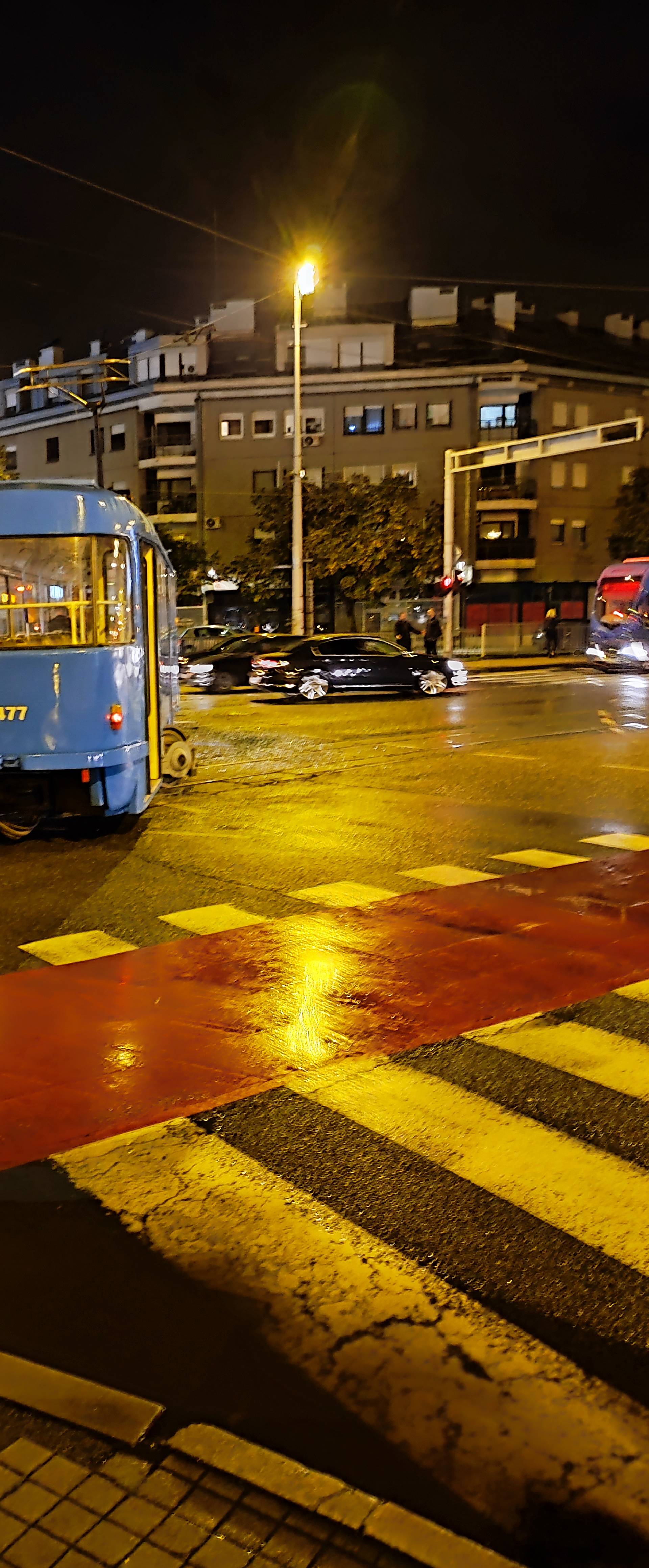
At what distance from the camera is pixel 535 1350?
3.26m

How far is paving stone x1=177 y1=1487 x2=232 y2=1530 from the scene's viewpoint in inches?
103

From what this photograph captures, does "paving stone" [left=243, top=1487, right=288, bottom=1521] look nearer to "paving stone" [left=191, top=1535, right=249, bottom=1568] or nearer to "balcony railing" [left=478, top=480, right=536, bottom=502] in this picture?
"paving stone" [left=191, top=1535, right=249, bottom=1568]

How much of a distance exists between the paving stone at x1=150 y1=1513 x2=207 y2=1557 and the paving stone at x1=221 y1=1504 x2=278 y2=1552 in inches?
2.1

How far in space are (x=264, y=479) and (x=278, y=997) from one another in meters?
49.8

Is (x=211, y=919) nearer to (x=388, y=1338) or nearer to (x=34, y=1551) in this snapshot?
(x=388, y=1338)

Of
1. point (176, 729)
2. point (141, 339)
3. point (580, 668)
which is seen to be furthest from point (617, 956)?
point (141, 339)

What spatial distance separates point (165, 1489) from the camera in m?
2.72

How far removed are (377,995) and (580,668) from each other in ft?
113

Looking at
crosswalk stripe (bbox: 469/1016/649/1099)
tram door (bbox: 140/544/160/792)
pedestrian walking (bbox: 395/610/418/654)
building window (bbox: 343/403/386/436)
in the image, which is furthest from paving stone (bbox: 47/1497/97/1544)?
building window (bbox: 343/403/386/436)

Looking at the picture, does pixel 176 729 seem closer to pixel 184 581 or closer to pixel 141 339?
pixel 184 581

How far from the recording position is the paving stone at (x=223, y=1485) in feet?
8.85

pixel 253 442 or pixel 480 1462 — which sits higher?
pixel 253 442

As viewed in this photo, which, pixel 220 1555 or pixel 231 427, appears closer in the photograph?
pixel 220 1555

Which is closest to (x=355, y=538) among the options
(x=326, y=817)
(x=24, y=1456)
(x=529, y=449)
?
(x=529, y=449)
